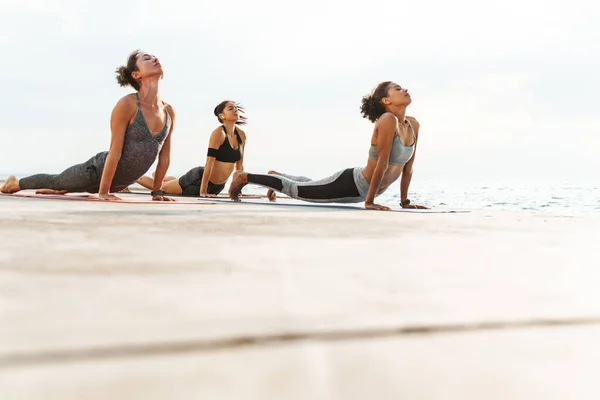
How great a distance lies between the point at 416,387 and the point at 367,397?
7cm

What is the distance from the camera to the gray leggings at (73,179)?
16.9ft

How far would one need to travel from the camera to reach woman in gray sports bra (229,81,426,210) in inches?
184

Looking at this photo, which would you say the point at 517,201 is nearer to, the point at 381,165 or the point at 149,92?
the point at 381,165

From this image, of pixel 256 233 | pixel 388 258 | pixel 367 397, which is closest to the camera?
pixel 367 397

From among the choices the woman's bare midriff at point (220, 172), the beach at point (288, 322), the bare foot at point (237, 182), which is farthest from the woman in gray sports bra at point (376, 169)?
the beach at point (288, 322)

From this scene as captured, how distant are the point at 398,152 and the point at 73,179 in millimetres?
3097

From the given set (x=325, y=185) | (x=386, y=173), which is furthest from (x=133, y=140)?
(x=386, y=173)

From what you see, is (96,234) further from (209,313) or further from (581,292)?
(581,292)

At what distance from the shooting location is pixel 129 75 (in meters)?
4.81

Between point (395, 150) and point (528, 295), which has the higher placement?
point (395, 150)

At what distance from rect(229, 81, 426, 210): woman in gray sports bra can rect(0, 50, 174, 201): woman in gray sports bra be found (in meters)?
0.98

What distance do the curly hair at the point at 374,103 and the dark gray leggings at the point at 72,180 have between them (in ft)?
8.42

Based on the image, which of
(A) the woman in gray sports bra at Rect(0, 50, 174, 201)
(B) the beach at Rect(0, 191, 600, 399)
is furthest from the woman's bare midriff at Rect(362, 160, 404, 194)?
(B) the beach at Rect(0, 191, 600, 399)

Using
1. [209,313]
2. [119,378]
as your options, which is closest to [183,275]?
[209,313]
